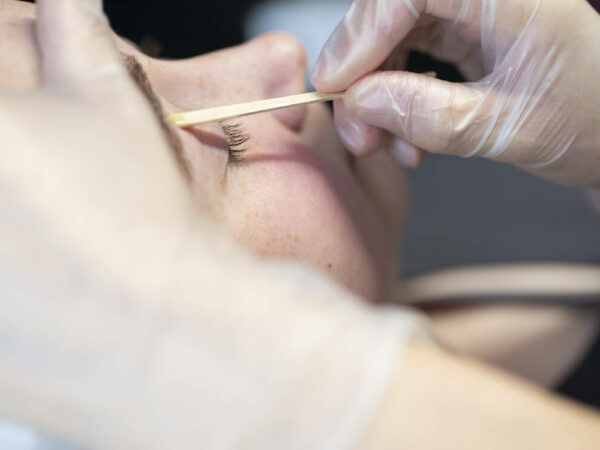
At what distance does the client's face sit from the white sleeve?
211 mm

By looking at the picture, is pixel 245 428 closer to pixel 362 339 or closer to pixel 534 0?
pixel 362 339

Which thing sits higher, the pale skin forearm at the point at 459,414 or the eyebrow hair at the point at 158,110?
the eyebrow hair at the point at 158,110

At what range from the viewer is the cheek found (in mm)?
770

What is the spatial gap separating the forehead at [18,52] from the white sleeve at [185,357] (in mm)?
252

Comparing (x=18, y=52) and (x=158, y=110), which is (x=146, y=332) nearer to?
(x=158, y=110)

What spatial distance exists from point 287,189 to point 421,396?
1.35ft

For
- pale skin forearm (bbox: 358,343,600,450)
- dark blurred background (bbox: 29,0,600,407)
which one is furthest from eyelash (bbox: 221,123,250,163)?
dark blurred background (bbox: 29,0,600,407)

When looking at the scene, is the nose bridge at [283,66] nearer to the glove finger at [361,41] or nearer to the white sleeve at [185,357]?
the glove finger at [361,41]

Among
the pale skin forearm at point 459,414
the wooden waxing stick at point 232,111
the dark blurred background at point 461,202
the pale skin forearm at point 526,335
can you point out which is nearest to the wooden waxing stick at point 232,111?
the wooden waxing stick at point 232,111

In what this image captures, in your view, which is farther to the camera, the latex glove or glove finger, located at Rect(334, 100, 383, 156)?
glove finger, located at Rect(334, 100, 383, 156)

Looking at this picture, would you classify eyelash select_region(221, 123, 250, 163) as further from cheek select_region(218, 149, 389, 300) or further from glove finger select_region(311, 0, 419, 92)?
glove finger select_region(311, 0, 419, 92)

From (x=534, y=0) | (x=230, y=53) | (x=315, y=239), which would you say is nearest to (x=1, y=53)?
(x=230, y=53)

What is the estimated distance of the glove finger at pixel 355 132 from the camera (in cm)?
97

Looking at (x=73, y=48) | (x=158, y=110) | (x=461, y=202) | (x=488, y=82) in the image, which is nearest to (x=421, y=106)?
(x=488, y=82)
